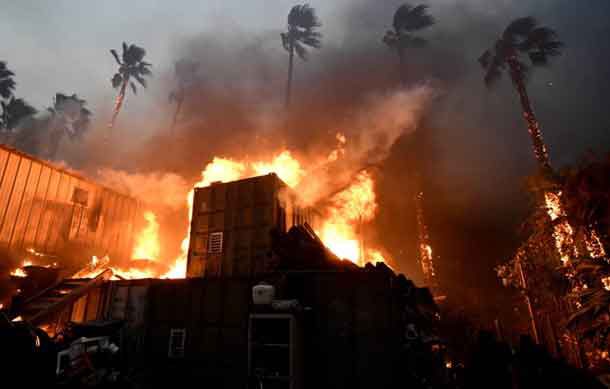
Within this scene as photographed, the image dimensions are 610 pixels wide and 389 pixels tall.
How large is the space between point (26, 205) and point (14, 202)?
0.64 metres

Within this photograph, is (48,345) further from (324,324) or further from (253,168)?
(253,168)

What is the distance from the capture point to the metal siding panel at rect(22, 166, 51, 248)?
18156mm

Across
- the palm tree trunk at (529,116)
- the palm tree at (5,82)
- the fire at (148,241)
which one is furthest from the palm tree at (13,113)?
the palm tree trunk at (529,116)

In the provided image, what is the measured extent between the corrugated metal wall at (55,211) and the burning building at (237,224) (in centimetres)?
906

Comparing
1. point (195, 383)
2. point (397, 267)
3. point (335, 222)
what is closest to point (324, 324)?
point (195, 383)

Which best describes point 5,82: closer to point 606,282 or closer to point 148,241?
point 148,241

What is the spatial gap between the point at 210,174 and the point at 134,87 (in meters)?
34.8

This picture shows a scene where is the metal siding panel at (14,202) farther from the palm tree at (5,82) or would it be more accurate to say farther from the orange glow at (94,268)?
the palm tree at (5,82)

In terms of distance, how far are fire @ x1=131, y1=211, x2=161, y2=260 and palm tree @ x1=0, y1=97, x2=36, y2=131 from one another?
42570 mm

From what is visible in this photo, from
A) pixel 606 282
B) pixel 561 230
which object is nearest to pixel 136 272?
pixel 561 230

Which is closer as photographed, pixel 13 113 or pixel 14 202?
pixel 14 202

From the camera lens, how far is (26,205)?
59.4 feet

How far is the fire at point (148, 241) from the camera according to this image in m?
25.8

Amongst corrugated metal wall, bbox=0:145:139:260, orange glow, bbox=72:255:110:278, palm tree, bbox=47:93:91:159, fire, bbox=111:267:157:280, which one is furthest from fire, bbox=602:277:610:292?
palm tree, bbox=47:93:91:159
